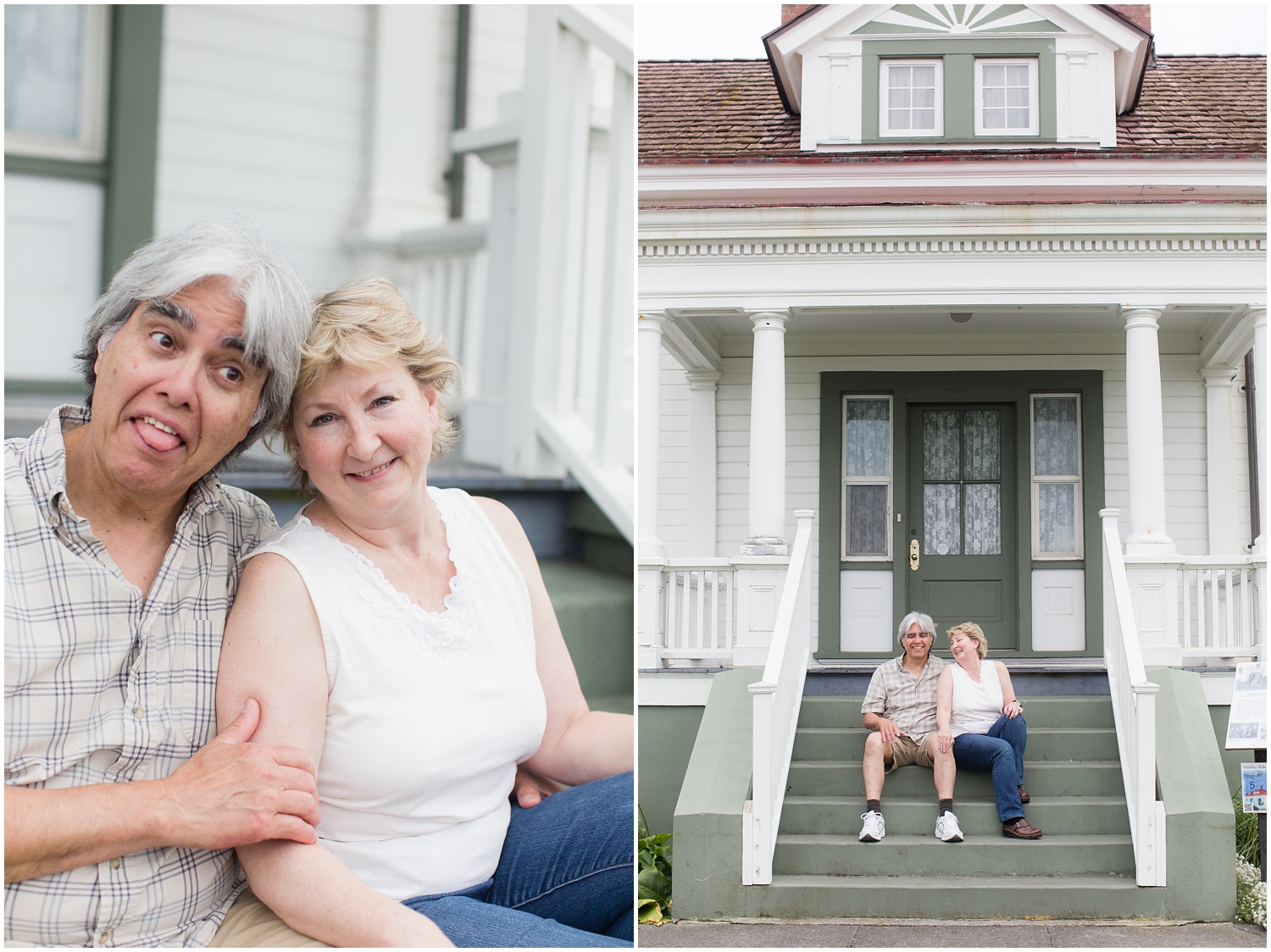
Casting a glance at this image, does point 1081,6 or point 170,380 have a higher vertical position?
point 1081,6

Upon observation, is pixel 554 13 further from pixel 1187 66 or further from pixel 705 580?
pixel 1187 66

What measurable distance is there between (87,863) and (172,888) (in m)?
0.15

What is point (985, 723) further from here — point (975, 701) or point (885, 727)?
point (885, 727)

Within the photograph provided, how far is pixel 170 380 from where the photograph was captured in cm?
176

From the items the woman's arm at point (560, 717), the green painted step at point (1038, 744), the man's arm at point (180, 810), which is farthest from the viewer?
the green painted step at point (1038, 744)

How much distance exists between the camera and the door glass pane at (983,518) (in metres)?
5.47

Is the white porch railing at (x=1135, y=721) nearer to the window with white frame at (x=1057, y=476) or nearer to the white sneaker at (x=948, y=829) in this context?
the white sneaker at (x=948, y=829)

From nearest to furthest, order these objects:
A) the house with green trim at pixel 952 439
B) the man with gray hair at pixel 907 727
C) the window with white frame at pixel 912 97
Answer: the house with green trim at pixel 952 439 → the man with gray hair at pixel 907 727 → the window with white frame at pixel 912 97

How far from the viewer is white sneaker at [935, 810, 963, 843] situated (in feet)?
11.5

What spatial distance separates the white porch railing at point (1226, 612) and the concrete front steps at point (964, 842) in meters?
0.47

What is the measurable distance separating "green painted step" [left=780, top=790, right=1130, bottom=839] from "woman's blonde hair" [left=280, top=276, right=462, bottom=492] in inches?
96.3

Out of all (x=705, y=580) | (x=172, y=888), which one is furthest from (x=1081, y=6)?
(x=172, y=888)

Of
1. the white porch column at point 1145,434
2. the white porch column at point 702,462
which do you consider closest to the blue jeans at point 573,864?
the white porch column at point 702,462

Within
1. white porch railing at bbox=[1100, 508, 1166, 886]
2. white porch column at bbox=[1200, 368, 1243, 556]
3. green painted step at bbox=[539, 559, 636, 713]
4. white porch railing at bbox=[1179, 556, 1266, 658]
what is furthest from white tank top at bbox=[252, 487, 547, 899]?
white porch column at bbox=[1200, 368, 1243, 556]
